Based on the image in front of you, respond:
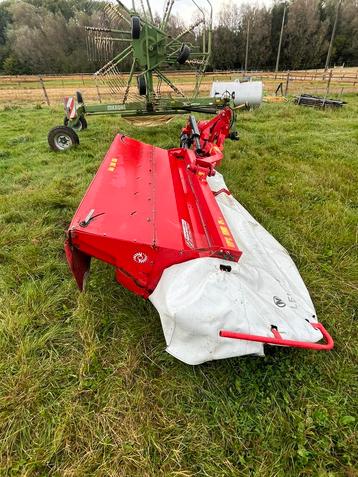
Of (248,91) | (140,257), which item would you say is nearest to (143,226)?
(140,257)

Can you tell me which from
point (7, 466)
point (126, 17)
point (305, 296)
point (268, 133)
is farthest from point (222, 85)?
point (7, 466)

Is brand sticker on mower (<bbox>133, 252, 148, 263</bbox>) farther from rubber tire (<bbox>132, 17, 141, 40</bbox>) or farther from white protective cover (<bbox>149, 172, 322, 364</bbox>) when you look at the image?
rubber tire (<bbox>132, 17, 141, 40</bbox>)

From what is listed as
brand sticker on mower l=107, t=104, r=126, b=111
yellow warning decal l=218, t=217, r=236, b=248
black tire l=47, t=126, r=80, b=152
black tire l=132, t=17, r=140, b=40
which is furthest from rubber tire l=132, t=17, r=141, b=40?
yellow warning decal l=218, t=217, r=236, b=248

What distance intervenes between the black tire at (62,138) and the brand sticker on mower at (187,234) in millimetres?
4418

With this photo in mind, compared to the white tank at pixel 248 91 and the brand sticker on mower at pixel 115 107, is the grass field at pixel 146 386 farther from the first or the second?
the white tank at pixel 248 91

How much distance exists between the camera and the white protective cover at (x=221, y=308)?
165cm

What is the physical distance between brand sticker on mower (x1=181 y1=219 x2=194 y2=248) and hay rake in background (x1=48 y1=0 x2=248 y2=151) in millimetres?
4048

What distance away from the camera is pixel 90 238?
190cm

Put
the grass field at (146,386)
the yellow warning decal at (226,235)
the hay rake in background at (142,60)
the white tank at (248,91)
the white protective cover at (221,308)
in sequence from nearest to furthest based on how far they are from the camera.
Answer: the grass field at (146,386) → the white protective cover at (221,308) → the yellow warning decal at (226,235) → the hay rake in background at (142,60) → the white tank at (248,91)

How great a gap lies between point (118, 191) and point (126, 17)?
184 inches

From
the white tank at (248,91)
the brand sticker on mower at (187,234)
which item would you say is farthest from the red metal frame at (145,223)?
the white tank at (248,91)

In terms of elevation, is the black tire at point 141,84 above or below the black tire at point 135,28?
below

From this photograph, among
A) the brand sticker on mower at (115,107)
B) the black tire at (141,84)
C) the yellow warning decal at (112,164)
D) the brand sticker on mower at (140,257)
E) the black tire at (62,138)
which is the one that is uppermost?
the black tire at (141,84)

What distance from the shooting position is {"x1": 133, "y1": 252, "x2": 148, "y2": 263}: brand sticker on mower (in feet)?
6.21
